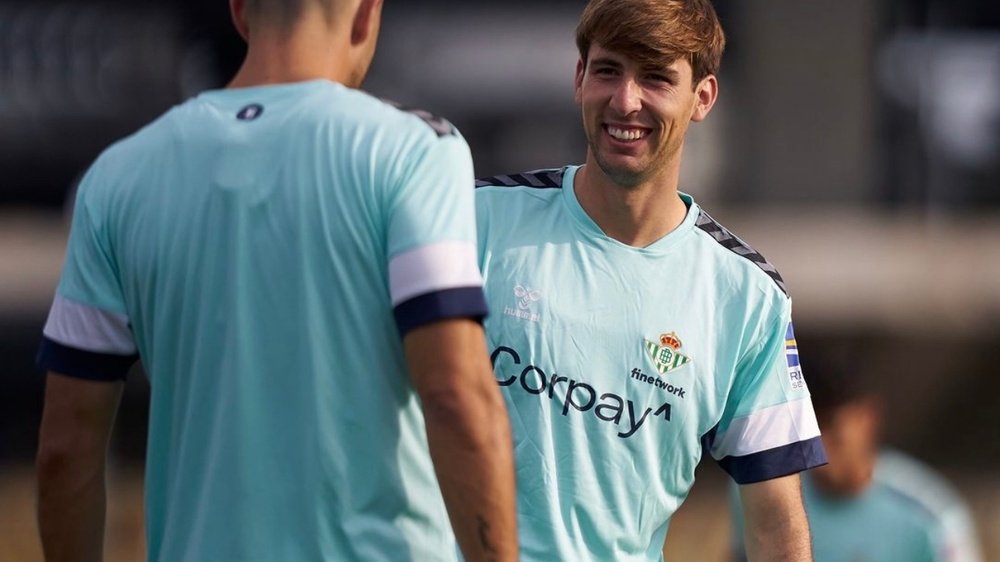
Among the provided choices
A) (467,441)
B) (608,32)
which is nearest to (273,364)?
(467,441)

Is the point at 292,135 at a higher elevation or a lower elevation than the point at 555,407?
higher

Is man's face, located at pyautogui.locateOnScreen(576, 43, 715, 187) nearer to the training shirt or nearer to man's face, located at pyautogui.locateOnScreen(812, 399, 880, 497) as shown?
the training shirt

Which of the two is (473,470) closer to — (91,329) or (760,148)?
(91,329)

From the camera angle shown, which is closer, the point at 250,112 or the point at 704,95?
the point at 250,112

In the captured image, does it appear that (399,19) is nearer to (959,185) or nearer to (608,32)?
(959,185)

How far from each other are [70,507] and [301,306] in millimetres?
557

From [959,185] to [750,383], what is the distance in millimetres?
7936

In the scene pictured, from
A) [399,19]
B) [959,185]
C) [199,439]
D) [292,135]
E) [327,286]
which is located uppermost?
[292,135]

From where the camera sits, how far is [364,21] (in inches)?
102

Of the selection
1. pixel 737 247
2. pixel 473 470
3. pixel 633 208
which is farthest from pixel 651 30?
pixel 473 470

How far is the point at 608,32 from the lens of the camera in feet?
11.2

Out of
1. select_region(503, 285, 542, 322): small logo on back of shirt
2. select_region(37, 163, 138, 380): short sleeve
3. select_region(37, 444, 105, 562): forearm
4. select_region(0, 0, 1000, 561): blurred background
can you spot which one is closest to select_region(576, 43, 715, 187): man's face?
select_region(503, 285, 542, 322): small logo on back of shirt

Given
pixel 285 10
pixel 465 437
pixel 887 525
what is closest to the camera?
pixel 465 437

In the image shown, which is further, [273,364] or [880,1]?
[880,1]
